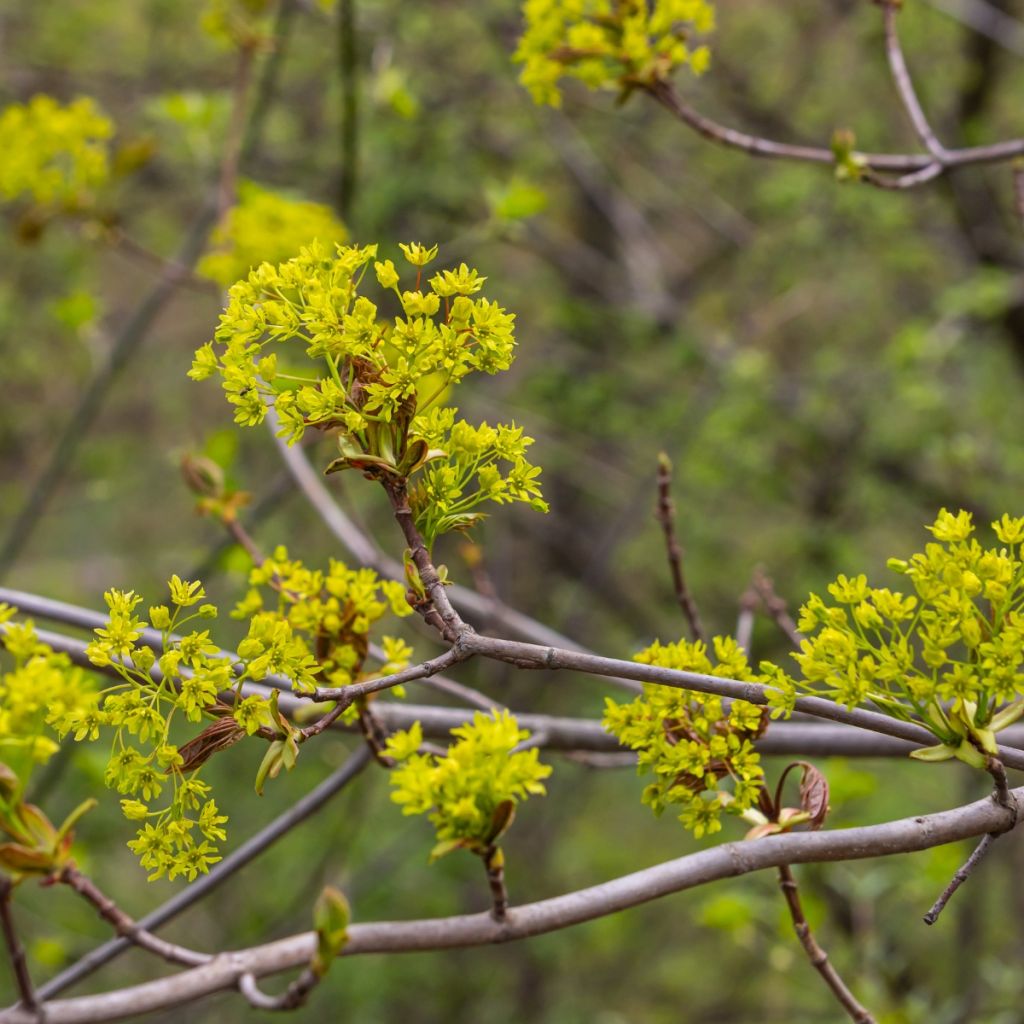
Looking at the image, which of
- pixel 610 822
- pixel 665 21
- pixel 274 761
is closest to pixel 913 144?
pixel 665 21

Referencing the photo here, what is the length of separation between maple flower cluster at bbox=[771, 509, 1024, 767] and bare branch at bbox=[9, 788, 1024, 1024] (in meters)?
0.09

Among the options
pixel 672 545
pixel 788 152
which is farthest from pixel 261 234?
pixel 672 545

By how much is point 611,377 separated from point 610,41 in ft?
11.4

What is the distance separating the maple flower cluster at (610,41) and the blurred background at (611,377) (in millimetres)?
2250

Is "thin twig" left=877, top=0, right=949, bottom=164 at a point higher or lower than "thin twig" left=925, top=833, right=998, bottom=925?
higher

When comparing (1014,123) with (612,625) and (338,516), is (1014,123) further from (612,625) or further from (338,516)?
(338,516)

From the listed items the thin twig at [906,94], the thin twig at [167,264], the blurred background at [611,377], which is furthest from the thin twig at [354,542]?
the blurred background at [611,377]

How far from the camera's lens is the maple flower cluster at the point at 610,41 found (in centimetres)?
228

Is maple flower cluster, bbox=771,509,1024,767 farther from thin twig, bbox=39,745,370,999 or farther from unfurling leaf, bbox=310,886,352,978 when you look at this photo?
thin twig, bbox=39,745,370,999

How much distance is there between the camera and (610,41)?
7.63ft

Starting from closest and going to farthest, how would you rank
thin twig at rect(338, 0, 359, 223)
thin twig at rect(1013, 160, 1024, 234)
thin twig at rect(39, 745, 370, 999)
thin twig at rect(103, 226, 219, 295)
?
thin twig at rect(39, 745, 370, 999) → thin twig at rect(1013, 160, 1024, 234) → thin twig at rect(338, 0, 359, 223) → thin twig at rect(103, 226, 219, 295)

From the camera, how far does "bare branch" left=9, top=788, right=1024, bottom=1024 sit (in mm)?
1326

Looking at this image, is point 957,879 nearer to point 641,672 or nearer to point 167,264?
point 641,672

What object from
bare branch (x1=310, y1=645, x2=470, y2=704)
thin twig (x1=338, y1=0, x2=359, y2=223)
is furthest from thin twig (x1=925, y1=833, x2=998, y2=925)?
thin twig (x1=338, y1=0, x2=359, y2=223)
